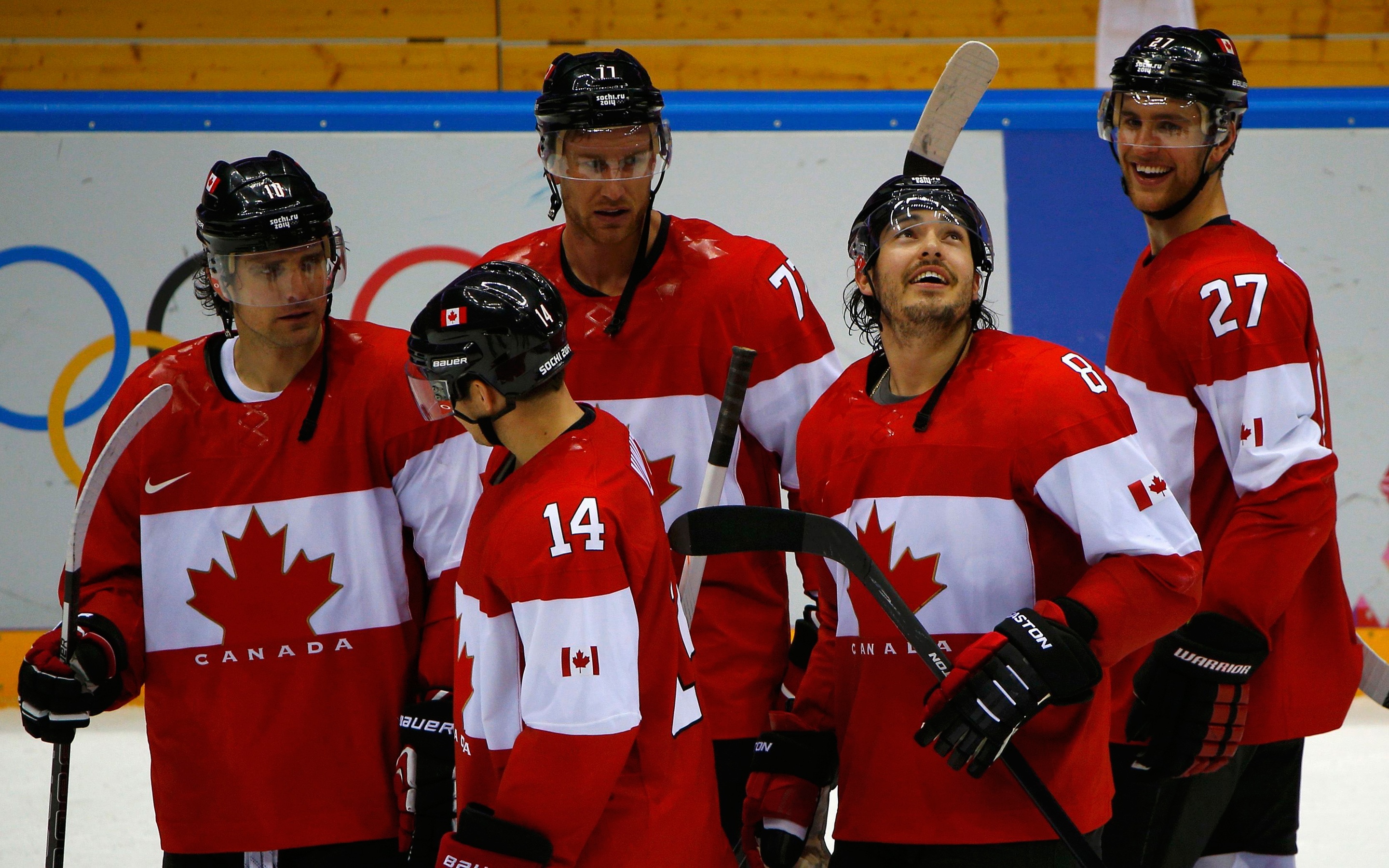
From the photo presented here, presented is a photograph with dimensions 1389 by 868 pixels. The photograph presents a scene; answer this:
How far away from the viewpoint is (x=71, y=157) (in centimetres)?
436

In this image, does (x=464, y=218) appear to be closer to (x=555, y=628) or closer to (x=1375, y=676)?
(x=1375, y=676)

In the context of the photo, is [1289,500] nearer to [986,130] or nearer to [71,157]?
[986,130]

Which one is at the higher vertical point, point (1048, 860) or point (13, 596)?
point (1048, 860)

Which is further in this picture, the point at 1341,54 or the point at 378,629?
the point at 1341,54

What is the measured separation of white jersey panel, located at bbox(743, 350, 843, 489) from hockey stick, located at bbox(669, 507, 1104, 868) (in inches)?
14.0

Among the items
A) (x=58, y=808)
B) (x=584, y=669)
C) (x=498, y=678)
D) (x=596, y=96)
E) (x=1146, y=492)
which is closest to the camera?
(x=584, y=669)

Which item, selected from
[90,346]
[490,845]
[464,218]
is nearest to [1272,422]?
[490,845]

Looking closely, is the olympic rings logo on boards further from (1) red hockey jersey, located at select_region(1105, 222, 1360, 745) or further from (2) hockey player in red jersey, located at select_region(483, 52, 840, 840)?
(1) red hockey jersey, located at select_region(1105, 222, 1360, 745)

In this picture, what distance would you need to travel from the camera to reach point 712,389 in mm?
2309

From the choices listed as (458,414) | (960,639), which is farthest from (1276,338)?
(458,414)

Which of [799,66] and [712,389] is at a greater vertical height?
[799,66]

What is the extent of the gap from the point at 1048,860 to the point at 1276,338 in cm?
89

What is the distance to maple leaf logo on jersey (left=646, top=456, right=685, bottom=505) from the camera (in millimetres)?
2285

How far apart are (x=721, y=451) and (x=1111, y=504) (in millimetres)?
578
